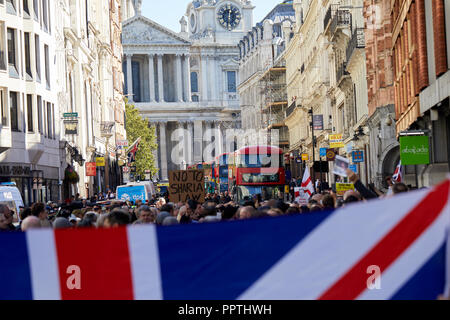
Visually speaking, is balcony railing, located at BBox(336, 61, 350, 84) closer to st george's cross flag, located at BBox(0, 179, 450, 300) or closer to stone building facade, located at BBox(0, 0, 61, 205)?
stone building facade, located at BBox(0, 0, 61, 205)

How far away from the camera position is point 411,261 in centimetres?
488

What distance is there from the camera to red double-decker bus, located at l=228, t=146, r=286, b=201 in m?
47.0

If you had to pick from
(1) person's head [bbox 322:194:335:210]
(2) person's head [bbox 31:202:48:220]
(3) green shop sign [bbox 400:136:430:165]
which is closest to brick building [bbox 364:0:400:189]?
(3) green shop sign [bbox 400:136:430:165]

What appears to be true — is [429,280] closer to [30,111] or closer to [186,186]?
[186,186]

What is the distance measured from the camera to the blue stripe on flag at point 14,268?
16.8ft

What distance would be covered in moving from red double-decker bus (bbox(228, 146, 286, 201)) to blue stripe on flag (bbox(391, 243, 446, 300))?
41.8 metres

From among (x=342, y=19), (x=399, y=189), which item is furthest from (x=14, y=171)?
(x=399, y=189)

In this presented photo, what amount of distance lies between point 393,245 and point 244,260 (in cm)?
75

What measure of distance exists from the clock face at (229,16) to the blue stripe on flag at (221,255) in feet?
475

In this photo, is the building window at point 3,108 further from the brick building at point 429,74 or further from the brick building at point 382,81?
the brick building at point 429,74

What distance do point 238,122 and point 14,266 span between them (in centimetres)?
13929

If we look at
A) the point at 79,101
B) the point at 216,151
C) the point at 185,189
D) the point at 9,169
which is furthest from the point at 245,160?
the point at 216,151

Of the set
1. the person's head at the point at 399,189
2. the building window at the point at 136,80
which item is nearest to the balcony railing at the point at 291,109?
the building window at the point at 136,80
